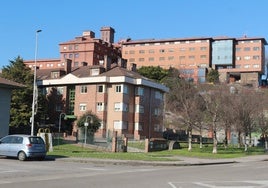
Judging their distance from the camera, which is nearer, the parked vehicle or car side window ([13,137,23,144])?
the parked vehicle

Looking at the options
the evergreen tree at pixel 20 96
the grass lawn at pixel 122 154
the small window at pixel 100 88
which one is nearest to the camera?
the grass lawn at pixel 122 154

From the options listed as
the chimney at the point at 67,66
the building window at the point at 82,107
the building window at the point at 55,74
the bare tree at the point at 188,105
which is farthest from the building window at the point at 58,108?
the bare tree at the point at 188,105

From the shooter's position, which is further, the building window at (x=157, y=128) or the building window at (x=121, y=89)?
the building window at (x=157, y=128)

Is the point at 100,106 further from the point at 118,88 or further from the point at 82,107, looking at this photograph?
the point at 118,88

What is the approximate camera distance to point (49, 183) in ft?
49.0

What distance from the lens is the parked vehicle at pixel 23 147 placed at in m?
26.7

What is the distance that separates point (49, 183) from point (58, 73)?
210 ft

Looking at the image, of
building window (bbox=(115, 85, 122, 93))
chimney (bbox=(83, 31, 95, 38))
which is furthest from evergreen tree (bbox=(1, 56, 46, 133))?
chimney (bbox=(83, 31, 95, 38))

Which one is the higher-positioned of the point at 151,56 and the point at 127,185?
the point at 151,56

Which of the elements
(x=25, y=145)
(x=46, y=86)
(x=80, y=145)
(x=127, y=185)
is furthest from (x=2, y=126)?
(x=46, y=86)

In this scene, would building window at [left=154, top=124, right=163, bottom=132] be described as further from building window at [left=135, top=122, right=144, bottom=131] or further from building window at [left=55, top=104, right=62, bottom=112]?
building window at [left=55, top=104, right=62, bottom=112]

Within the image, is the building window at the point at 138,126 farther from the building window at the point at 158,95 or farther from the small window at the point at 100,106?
the building window at the point at 158,95

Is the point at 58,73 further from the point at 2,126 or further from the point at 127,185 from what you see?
the point at 127,185

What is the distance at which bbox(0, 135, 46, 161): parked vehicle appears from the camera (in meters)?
26.7
